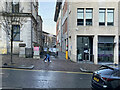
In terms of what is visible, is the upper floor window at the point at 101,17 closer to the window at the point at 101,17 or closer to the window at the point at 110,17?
the window at the point at 101,17

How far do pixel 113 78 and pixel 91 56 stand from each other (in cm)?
1264

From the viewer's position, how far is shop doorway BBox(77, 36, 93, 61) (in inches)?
682

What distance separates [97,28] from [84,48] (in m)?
3.36

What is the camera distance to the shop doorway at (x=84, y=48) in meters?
17.3

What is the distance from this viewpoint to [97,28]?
16.7m

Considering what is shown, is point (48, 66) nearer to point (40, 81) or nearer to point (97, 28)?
point (40, 81)

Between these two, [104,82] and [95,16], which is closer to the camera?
[104,82]

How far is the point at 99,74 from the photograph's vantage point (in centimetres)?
549

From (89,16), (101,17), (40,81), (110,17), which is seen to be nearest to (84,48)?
(89,16)

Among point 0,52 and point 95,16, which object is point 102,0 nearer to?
point 95,16

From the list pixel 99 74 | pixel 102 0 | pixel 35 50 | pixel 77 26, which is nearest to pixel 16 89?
pixel 99 74

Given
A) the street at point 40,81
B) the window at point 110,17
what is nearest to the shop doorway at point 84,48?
the window at point 110,17

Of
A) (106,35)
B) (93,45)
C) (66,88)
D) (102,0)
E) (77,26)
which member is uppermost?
(102,0)

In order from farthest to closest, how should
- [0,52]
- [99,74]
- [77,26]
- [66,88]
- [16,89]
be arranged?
[0,52] < [77,26] < [66,88] < [16,89] < [99,74]
